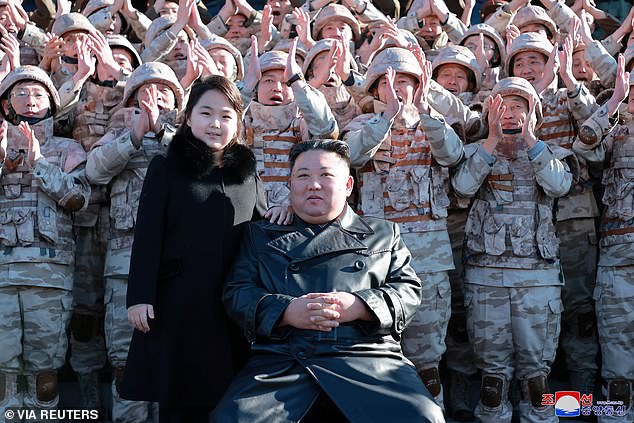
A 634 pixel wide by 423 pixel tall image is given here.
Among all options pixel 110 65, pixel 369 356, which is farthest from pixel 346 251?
pixel 110 65

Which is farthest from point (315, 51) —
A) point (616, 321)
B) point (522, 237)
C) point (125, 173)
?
point (616, 321)

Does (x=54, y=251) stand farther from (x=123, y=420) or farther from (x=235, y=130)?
(x=235, y=130)

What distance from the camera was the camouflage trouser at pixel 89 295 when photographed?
657 cm

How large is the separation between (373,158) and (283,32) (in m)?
3.28

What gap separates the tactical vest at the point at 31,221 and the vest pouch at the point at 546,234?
10.0 feet

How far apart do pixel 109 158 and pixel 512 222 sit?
2614mm

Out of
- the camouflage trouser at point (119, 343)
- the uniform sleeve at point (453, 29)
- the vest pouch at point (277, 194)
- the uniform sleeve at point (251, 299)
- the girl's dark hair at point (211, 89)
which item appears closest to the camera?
the uniform sleeve at point (251, 299)

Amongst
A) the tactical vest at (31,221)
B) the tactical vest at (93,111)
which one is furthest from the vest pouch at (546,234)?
the tactical vest at (93,111)

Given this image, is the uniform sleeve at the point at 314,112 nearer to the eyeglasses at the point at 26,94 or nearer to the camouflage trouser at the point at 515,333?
the camouflage trouser at the point at 515,333

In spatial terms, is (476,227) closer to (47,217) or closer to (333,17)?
(47,217)

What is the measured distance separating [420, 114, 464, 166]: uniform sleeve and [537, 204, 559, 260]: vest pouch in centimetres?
70

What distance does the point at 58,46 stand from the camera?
760 centimetres

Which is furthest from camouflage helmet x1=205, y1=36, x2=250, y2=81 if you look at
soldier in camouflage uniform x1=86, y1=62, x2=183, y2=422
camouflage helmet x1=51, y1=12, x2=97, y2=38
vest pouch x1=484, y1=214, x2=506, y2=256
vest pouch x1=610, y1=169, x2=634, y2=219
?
vest pouch x1=610, y1=169, x2=634, y2=219

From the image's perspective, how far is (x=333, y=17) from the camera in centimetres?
881
